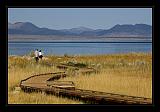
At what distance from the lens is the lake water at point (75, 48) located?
396 inches

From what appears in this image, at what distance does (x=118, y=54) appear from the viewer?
11141 millimetres

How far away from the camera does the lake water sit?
1007 cm

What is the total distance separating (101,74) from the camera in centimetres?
1069

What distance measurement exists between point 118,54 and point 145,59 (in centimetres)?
94

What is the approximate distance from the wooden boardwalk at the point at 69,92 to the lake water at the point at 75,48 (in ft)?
1.99

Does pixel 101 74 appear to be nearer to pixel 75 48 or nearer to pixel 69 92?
pixel 69 92

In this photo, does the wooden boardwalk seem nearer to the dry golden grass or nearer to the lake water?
the dry golden grass

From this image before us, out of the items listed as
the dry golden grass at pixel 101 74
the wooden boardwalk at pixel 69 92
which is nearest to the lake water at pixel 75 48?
the dry golden grass at pixel 101 74

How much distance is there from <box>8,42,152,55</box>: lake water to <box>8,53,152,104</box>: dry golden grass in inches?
6.8
